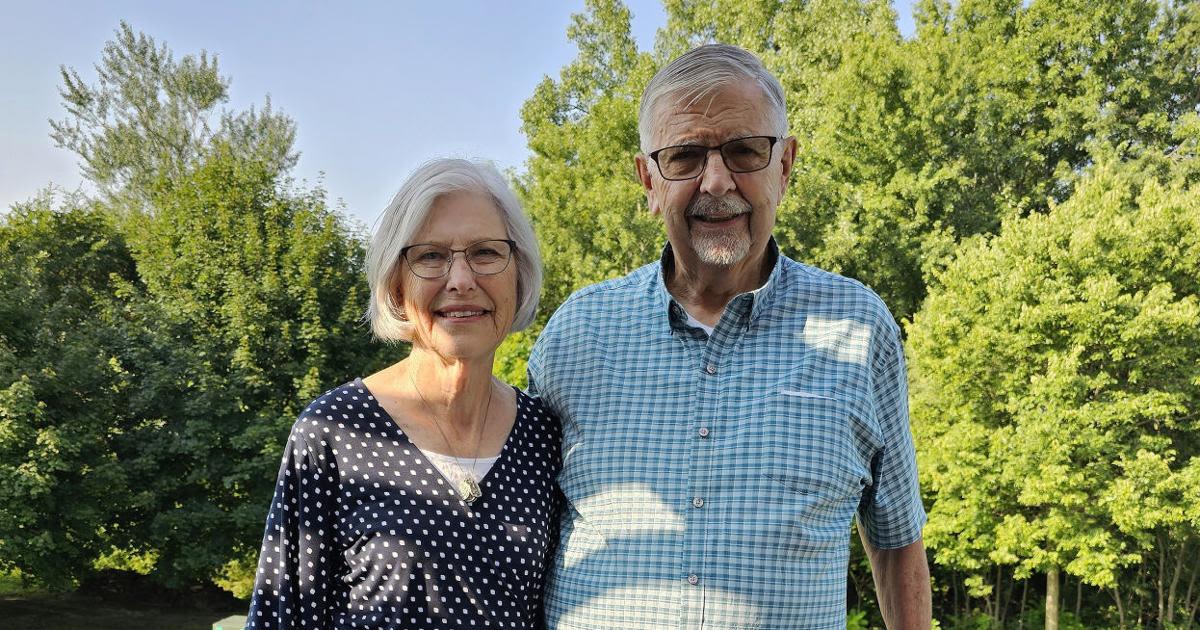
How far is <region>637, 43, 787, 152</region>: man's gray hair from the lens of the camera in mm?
2266

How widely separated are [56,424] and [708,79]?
19.1 metres

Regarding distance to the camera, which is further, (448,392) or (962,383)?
(962,383)

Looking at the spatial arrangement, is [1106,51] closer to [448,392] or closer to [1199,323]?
[1199,323]

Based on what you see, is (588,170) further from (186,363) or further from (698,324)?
(698,324)

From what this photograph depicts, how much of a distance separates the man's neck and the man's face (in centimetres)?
4

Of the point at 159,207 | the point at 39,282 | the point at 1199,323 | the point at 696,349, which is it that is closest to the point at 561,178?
the point at 159,207

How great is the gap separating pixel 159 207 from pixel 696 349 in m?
24.8

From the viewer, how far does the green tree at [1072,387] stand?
47.8 feet

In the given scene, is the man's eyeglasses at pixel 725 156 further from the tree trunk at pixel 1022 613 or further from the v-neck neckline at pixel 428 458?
the tree trunk at pixel 1022 613

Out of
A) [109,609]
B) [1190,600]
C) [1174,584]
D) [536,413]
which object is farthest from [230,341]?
[1190,600]

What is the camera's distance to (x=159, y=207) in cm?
2388

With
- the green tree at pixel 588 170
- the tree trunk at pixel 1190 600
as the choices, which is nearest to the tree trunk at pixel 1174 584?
the tree trunk at pixel 1190 600

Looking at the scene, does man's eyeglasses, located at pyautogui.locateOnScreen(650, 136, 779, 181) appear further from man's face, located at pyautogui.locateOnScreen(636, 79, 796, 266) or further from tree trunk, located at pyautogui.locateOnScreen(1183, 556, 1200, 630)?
tree trunk, located at pyautogui.locateOnScreen(1183, 556, 1200, 630)

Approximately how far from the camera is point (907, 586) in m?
2.46
